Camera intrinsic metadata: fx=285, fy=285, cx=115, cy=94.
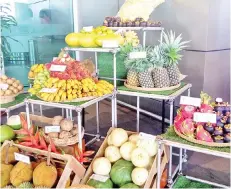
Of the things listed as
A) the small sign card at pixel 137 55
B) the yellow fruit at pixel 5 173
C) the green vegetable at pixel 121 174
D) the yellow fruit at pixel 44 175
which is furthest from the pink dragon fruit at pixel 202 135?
the yellow fruit at pixel 5 173

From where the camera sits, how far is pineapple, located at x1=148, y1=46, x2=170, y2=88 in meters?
2.18

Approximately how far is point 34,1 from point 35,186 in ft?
14.1

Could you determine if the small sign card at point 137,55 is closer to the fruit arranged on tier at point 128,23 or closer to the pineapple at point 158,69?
the pineapple at point 158,69

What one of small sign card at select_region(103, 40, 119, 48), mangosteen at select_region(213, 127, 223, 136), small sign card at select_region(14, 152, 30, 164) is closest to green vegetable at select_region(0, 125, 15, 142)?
small sign card at select_region(14, 152, 30, 164)

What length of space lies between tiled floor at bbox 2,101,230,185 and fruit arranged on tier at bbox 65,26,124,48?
116 centimetres

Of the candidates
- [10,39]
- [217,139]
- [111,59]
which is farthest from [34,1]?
[217,139]

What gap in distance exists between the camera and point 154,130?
11.3ft

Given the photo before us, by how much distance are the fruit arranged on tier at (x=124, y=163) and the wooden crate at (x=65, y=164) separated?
0.29 ft

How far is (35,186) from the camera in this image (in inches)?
70.7

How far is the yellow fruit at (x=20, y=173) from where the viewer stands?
1.83 m

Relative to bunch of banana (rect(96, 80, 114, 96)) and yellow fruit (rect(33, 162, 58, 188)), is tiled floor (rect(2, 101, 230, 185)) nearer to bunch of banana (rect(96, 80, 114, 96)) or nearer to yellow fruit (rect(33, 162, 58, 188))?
bunch of banana (rect(96, 80, 114, 96))

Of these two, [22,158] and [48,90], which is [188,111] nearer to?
[48,90]

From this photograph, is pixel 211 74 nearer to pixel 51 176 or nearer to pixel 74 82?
pixel 74 82

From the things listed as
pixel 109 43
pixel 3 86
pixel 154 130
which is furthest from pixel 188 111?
pixel 154 130
